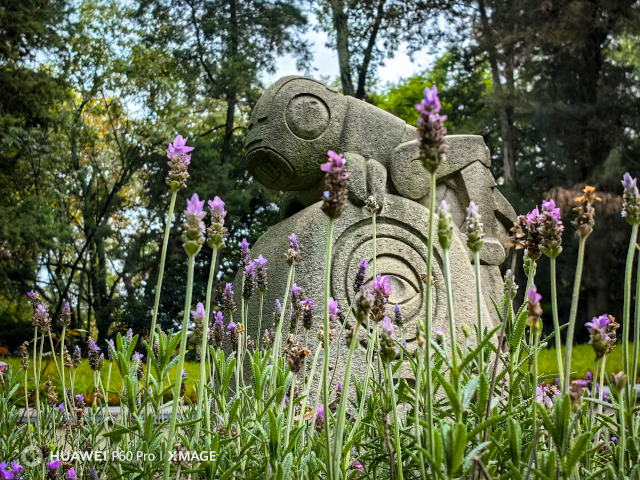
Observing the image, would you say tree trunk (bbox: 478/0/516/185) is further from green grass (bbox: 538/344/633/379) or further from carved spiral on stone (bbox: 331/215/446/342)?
carved spiral on stone (bbox: 331/215/446/342)

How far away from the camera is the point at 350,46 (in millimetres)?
16062

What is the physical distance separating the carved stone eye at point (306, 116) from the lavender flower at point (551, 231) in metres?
2.83

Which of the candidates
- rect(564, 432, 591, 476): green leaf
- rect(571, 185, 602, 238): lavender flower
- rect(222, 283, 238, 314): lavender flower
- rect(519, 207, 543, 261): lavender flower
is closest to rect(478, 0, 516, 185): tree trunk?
rect(222, 283, 238, 314): lavender flower

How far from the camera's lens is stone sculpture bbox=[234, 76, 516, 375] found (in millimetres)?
3656

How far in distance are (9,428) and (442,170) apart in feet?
10.7

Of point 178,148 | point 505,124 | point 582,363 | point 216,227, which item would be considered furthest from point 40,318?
point 505,124

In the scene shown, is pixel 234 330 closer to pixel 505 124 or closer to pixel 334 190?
pixel 334 190

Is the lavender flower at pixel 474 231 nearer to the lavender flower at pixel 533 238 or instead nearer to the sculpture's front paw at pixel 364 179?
the lavender flower at pixel 533 238

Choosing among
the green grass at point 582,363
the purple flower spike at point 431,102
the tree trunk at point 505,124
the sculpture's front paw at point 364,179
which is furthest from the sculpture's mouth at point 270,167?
the tree trunk at point 505,124

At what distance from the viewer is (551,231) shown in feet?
4.09

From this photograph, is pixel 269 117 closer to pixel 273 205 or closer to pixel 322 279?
pixel 322 279

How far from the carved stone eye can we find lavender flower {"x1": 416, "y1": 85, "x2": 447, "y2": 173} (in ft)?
9.65

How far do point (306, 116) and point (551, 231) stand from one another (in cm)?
291

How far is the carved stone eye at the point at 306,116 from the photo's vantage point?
12.9ft
